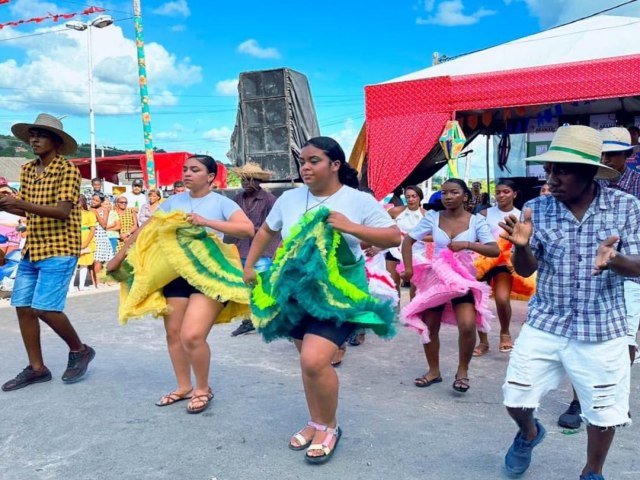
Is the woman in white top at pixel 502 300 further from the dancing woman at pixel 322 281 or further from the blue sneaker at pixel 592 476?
the blue sneaker at pixel 592 476

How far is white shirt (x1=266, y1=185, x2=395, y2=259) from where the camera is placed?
12.1 feet

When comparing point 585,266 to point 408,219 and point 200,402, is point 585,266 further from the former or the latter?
point 408,219

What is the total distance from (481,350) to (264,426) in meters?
2.77

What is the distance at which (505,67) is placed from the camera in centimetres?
1057

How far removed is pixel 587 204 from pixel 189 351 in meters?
2.66

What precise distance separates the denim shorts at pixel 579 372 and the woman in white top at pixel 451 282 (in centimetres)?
169

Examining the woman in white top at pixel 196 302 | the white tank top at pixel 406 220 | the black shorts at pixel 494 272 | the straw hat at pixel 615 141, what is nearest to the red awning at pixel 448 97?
the white tank top at pixel 406 220

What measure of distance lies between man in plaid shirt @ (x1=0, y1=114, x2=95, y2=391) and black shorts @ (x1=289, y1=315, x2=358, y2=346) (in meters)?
2.25

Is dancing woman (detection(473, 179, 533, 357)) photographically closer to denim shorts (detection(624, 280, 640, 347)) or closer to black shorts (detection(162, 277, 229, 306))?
denim shorts (detection(624, 280, 640, 347))

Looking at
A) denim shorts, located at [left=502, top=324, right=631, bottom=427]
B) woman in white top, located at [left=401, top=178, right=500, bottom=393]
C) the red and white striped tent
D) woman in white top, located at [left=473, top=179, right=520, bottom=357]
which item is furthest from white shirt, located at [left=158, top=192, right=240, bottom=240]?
the red and white striped tent

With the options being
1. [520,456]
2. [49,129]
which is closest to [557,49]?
[49,129]

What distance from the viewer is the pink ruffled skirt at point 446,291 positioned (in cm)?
496

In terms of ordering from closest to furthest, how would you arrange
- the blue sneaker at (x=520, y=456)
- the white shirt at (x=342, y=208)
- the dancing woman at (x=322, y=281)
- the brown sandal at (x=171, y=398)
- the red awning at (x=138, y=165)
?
1. the blue sneaker at (x=520, y=456)
2. the dancing woman at (x=322, y=281)
3. the white shirt at (x=342, y=208)
4. the brown sandal at (x=171, y=398)
5. the red awning at (x=138, y=165)

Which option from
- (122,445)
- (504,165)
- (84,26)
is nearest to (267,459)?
(122,445)
